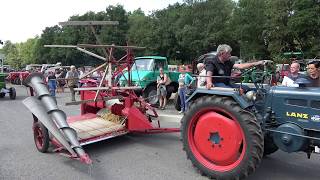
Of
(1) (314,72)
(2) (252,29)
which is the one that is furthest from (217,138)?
(2) (252,29)

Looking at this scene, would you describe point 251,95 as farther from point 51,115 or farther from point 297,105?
point 51,115

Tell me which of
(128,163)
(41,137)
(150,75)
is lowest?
(128,163)

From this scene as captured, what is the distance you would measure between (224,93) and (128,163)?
1915 millimetres

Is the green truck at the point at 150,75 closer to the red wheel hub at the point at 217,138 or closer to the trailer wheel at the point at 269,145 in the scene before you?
the trailer wheel at the point at 269,145

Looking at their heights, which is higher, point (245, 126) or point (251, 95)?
point (251, 95)

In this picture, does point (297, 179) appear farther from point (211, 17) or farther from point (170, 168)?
point (211, 17)

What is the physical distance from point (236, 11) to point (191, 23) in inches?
336

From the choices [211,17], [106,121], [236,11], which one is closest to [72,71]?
[106,121]

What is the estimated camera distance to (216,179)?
15.6ft

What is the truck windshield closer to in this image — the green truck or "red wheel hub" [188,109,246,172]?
the green truck

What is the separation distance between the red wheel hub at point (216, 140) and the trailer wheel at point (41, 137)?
2479 mm

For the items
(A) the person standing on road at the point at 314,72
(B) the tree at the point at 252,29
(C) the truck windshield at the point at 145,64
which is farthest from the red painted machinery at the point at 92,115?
(B) the tree at the point at 252,29

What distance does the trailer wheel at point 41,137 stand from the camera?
6.09 meters

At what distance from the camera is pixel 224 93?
482 centimetres
